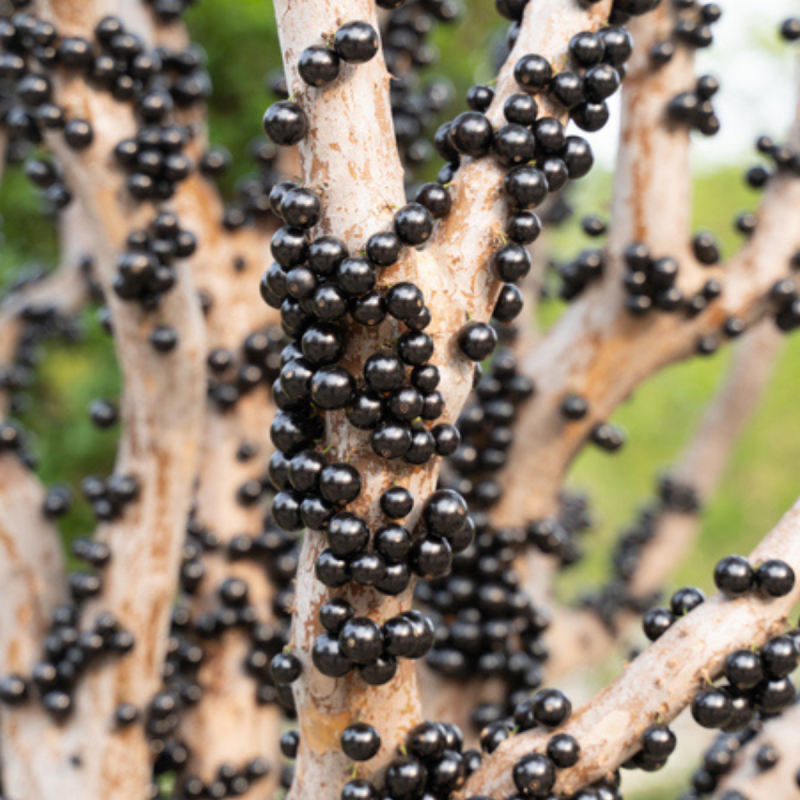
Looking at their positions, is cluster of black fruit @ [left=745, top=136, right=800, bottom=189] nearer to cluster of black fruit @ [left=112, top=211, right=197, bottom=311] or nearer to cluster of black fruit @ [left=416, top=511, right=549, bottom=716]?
cluster of black fruit @ [left=416, top=511, right=549, bottom=716]

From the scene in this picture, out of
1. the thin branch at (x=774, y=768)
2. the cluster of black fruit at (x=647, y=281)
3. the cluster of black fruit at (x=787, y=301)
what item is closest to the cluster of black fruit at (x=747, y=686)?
the thin branch at (x=774, y=768)

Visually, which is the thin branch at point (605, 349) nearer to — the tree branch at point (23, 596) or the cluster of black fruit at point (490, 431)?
the cluster of black fruit at point (490, 431)

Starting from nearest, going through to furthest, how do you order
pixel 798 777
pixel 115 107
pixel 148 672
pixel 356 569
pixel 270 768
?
1. pixel 356 569
2. pixel 798 777
3. pixel 115 107
4. pixel 148 672
5. pixel 270 768

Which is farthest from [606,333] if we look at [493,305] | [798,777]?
[798,777]

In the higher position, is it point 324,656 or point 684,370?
point 684,370

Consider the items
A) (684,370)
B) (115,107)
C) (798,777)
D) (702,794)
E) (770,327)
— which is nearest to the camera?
(798,777)

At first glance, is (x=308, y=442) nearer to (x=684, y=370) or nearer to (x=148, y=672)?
(x=148, y=672)

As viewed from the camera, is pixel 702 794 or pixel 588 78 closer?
pixel 588 78

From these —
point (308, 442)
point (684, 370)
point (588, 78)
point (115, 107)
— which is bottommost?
point (308, 442)
